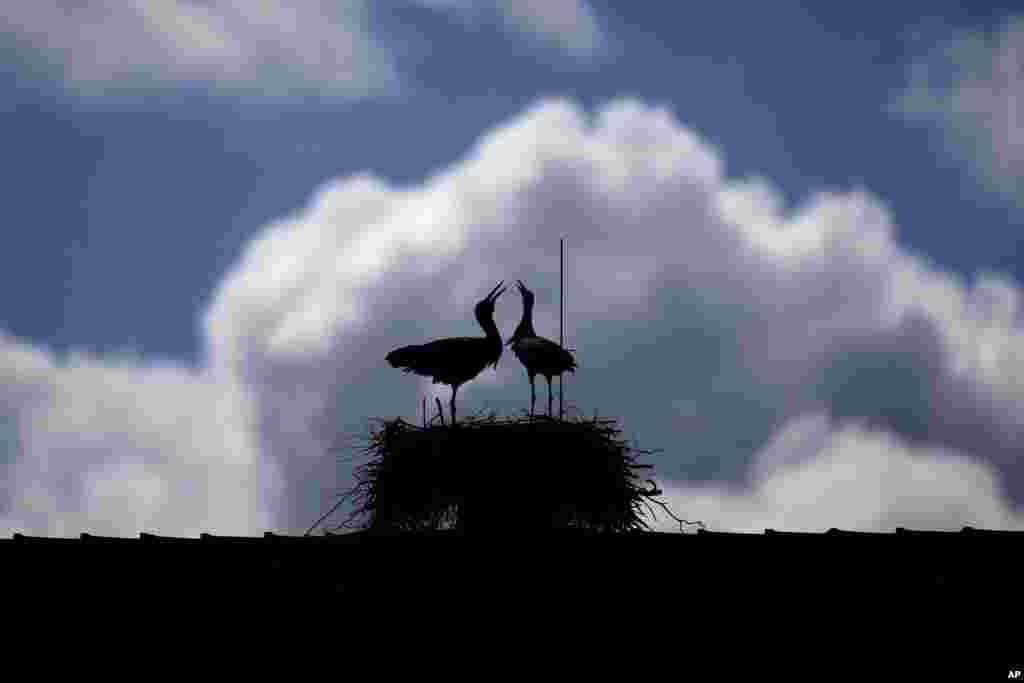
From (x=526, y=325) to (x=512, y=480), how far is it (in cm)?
329

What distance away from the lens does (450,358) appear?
17.1 meters

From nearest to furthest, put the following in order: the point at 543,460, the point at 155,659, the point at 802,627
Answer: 1. the point at 802,627
2. the point at 155,659
3. the point at 543,460

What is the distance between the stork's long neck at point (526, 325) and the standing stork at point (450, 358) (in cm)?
81

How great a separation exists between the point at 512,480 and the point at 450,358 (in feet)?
6.92

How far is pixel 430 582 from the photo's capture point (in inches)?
447

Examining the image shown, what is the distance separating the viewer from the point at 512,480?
50.6 ft

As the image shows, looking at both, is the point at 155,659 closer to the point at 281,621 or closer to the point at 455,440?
the point at 281,621

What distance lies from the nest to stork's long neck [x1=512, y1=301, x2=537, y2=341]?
2308 millimetres

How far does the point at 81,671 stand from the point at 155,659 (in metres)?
0.56

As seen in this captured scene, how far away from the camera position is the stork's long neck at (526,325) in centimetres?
1814

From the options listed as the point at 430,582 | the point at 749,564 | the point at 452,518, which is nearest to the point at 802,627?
the point at 749,564

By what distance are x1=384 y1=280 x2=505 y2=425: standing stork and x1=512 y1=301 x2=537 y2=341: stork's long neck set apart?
81 cm

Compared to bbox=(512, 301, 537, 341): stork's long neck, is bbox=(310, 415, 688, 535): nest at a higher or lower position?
lower

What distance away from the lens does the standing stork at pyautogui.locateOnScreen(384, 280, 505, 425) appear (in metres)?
17.1
